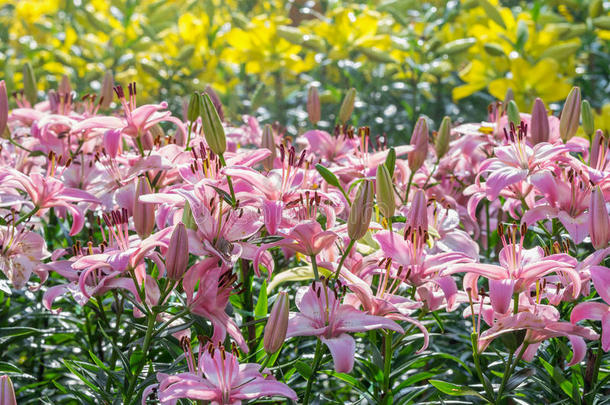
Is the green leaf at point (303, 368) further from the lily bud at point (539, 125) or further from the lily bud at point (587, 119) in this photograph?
the lily bud at point (587, 119)

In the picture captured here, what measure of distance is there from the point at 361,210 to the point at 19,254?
509 millimetres

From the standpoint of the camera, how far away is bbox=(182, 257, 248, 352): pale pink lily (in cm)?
81

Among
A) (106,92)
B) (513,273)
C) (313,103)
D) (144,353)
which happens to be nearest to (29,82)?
(106,92)

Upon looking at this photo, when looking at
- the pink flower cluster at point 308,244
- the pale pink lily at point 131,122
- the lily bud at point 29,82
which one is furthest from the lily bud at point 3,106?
the lily bud at point 29,82

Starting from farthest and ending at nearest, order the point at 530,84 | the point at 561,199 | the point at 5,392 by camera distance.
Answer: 1. the point at 530,84
2. the point at 561,199
3. the point at 5,392

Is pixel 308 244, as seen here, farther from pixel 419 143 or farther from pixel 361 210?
pixel 419 143

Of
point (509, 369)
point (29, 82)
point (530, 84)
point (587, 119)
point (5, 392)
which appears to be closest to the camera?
point (5, 392)

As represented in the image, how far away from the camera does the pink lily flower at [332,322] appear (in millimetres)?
749

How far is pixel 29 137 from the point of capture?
1334 millimetres

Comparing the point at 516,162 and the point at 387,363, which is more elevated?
the point at 516,162

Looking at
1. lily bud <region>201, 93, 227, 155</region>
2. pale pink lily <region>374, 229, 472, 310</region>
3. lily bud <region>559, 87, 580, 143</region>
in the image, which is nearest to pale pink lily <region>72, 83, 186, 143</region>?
lily bud <region>201, 93, 227, 155</region>

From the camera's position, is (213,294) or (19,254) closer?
(213,294)

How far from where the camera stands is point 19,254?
1016 millimetres

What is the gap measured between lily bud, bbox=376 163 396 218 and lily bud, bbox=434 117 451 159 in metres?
0.40
